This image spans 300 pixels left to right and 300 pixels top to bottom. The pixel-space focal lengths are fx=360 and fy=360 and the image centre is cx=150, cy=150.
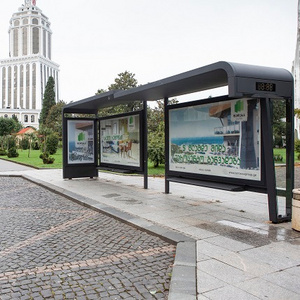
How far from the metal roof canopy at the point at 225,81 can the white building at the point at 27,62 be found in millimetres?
153489

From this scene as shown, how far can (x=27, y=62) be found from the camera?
6191 inches

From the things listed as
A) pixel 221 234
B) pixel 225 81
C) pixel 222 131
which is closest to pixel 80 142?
pixel 222 131

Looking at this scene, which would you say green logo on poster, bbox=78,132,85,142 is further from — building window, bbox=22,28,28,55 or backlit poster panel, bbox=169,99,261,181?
building window, bbox=22,28,28,55

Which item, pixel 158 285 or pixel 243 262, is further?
pixel 243 262

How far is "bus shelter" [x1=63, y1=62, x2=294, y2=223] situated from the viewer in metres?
6.40

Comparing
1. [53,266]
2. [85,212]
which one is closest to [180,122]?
[85,212]

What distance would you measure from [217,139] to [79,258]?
4344 mm

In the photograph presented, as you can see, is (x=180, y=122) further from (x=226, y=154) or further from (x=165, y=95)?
(x=226, y=154)

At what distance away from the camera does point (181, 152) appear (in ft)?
30.8

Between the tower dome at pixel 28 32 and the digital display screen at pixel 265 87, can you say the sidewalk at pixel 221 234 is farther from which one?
the tower dome at pixel 28 32

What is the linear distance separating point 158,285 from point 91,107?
1083 centimetres

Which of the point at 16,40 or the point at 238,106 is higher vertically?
the point at 16,40

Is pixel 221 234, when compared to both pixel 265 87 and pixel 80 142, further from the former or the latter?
pixel 80 142

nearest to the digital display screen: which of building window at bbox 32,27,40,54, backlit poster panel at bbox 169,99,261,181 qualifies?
backlit poster panel at bbox 169,99,261,181
